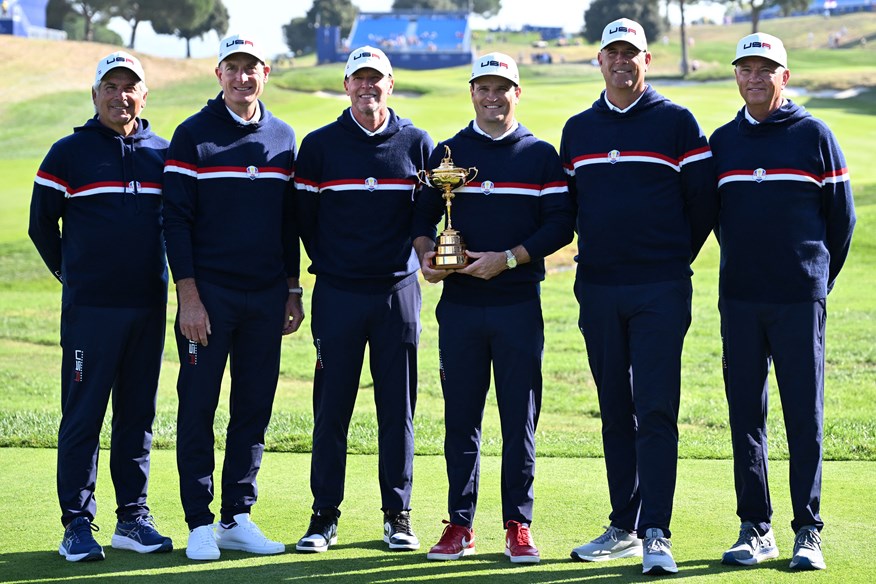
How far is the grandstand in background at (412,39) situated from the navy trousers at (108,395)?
198ft

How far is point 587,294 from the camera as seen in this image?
19.1 ft

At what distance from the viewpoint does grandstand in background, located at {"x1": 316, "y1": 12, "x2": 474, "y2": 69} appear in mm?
66625

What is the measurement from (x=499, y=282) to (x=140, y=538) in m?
2.15

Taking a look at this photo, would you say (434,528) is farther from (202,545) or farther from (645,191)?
(645,191)

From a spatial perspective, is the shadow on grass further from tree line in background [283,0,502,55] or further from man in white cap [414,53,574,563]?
tree line in background [283,0,502,55]

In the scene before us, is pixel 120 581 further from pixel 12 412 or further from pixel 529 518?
pixel 12 412

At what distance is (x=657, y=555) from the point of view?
5395mm

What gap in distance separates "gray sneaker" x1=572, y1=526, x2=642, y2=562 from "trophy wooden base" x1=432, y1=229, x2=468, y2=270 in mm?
1449

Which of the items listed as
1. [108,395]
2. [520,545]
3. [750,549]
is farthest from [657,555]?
[108,395]

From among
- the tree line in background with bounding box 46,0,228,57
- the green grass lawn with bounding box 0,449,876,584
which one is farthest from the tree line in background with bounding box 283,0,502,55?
the green grass lawn with bounding box 0,449,876,584

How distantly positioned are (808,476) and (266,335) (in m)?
2.74

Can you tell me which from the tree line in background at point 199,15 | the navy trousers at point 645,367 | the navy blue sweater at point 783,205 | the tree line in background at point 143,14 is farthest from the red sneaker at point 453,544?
the tree line in background at point 143,14

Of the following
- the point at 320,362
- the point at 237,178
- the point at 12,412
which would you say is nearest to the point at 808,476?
the point at 320,362

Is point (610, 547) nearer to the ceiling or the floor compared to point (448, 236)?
nearer to the floor
